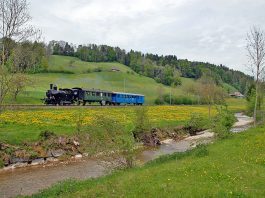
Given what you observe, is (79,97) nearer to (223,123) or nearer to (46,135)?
(46,135)

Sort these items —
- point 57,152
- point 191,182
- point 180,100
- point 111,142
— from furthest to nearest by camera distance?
point 180,100, point 57,152, point 111,142, point 191,182

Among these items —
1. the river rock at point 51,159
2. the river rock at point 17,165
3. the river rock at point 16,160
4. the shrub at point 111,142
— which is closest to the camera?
the shrub at point 111,142

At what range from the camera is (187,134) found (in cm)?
4872

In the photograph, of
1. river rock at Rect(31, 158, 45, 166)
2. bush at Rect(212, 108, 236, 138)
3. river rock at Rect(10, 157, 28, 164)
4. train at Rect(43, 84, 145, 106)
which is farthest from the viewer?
train at Rect(43, 84, 145, 106)

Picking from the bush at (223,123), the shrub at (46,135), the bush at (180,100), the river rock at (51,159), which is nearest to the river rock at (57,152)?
the river rock at (51,159)

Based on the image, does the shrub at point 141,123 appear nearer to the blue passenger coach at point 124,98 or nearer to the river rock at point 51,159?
the river rock at point 51,159

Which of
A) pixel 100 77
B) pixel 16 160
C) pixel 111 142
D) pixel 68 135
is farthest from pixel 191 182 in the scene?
pixel 100 77

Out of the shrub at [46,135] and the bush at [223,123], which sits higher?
the bush at [223,123]

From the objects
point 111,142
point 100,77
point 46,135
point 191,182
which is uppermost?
point 100,77

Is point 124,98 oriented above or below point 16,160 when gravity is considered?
above

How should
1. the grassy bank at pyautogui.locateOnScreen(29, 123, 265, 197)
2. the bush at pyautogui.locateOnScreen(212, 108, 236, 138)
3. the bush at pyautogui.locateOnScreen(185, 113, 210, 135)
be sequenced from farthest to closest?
the bush at pyautogui.locateOnScreen(185, 113, 210, 135) < the bush at pyautogui.locateOnScreen(212, 108, 236, 138) < the grassy bank at pyautogui.locateOnScreen(29, 123, 265, 197)

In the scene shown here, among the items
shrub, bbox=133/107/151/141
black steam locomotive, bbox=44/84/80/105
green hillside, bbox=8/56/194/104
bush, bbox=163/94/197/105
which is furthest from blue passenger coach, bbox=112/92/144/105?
shrub, bbox=133/107/151/141

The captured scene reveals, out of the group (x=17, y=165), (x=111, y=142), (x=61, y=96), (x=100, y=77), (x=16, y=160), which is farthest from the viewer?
(x=100, y=77)

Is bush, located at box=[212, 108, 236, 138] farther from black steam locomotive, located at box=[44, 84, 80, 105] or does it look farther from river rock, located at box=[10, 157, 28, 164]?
black steam locomotive, located at box=[44, 84, 80, 105]
